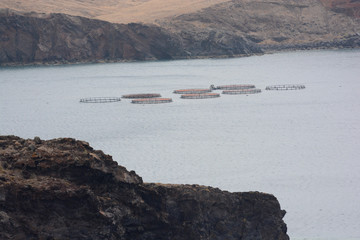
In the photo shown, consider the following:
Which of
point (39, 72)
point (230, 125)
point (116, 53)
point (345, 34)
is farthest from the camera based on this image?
point (345, 34)

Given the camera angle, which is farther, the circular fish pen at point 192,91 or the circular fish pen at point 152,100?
the circular fish pen at point 192,91

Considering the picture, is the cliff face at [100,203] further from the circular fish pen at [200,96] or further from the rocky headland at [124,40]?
the rocky headland at [124,40]

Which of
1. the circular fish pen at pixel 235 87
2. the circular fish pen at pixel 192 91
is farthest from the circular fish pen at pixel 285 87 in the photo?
the circular fish pen at pixel 192 91

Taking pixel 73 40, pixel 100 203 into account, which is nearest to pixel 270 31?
pixel 73 40

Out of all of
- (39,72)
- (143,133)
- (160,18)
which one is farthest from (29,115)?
(160,18)

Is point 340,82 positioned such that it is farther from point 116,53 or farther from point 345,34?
point 345,34

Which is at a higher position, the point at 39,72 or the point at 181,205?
the point at 181,205
